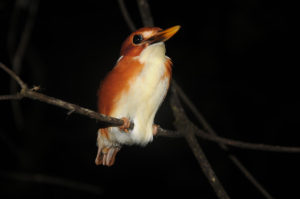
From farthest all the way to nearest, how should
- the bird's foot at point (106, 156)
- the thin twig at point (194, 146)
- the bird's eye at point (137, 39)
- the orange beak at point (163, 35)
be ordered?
the bird's foot at point (106, 156) < the bird's eye at point (137, 39) < the orange beak at point (163, 35) < the thin twig at point (194, 146)

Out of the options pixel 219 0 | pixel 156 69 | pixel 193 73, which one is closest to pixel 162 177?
pixel 193 73

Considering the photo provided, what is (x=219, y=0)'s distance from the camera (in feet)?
15.2

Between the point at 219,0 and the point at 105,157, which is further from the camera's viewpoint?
the point at 219,0

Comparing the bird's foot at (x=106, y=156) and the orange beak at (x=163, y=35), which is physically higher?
the orange beak at (x=163, y=35)

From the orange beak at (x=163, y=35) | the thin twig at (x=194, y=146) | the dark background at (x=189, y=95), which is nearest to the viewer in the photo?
the thin twig at (x=194, y=146)

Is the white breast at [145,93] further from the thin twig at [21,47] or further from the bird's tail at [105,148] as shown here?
the thin twig at [21,47]

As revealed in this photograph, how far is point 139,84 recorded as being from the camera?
2.02 m

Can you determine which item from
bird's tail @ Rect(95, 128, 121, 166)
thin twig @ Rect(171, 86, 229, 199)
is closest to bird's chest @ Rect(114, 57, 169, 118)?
thin twig @ Rect(171, 86, 229, 199)

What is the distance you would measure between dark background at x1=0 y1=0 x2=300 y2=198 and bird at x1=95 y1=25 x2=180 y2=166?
2377 millimetres

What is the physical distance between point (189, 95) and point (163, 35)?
2690 millimetres

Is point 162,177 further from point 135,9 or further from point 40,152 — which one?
point 135,9

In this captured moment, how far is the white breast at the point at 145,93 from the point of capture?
2.03m

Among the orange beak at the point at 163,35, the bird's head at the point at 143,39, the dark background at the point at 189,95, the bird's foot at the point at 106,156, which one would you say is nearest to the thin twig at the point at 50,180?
the bird's foot at the point at 106,156

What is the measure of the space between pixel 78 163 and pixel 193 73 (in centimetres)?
201
